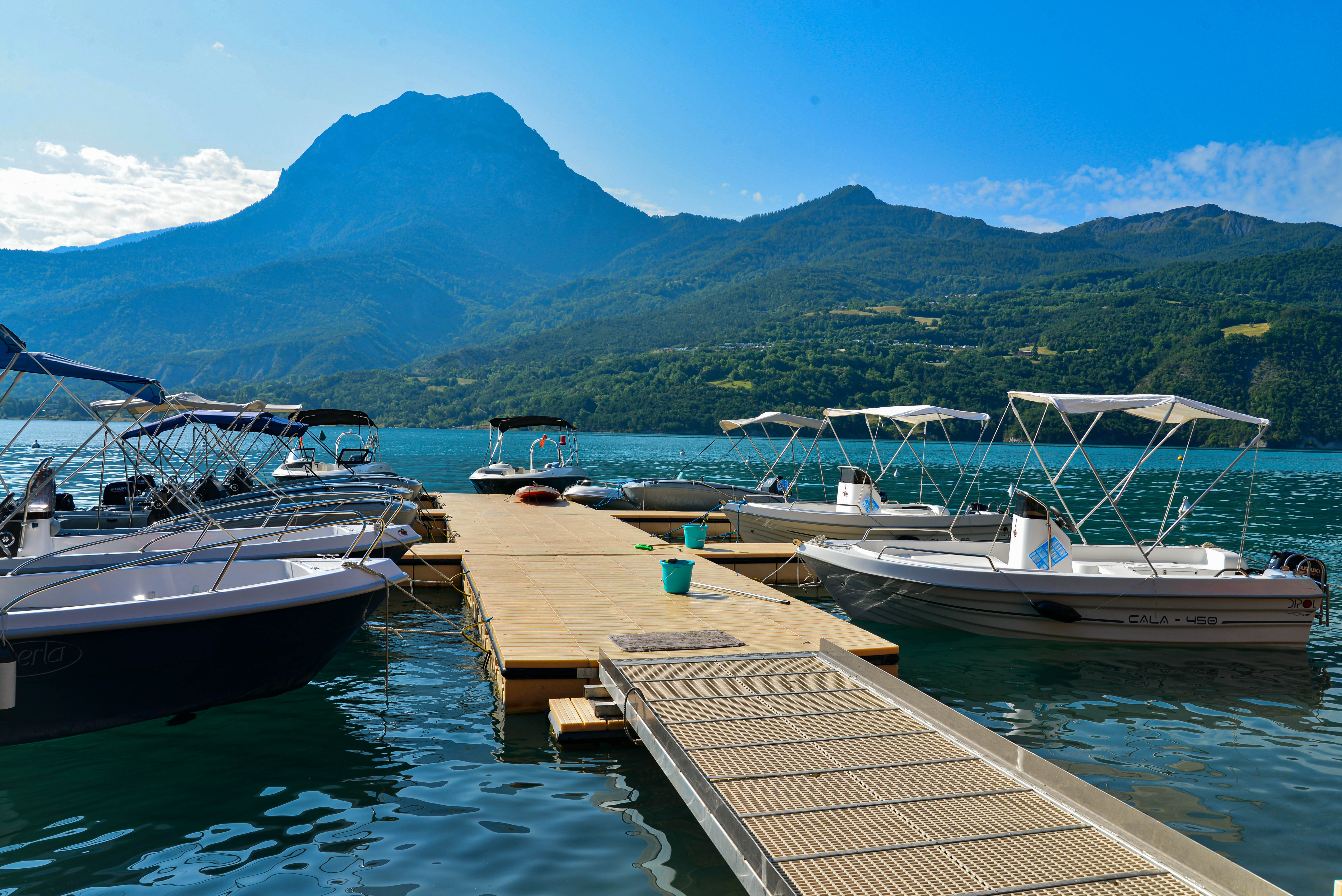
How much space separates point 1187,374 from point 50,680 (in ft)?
324

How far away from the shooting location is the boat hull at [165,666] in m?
5.63

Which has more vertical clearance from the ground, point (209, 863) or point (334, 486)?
point (334, 486)

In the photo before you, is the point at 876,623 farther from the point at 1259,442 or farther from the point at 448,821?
the point at 448,821

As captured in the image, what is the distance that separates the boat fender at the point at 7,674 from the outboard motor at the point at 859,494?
12.6m

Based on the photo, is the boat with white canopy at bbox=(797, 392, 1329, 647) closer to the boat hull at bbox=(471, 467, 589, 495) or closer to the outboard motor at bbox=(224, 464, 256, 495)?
the outboard motor at bbox=(224, 464, 256, 495)

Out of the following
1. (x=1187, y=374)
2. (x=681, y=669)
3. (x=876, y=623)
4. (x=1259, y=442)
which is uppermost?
(x=1187, y=374)

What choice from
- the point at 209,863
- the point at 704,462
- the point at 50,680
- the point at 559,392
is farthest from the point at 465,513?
the point at 559,392

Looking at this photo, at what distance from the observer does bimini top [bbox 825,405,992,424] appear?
46.5ft

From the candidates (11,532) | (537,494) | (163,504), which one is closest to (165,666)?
(11,532)

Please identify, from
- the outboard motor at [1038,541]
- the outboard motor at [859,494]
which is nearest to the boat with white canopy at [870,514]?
the outboard motor at [859,494]

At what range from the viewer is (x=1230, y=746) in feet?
22.9

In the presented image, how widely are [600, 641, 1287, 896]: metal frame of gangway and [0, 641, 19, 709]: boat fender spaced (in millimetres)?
4125

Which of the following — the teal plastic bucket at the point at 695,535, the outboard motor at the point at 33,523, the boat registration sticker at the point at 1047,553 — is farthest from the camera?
the teal plastic bucket at the point at 695,535

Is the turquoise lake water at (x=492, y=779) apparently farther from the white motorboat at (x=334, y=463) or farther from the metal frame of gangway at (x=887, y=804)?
the white motorboat at (x=334, y=463)
